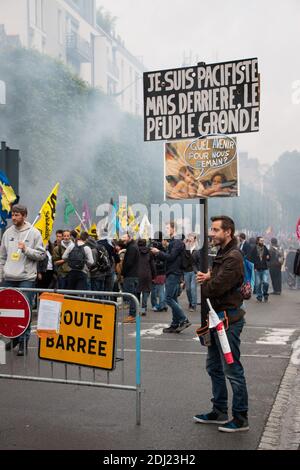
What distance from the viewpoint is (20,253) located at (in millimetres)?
8273

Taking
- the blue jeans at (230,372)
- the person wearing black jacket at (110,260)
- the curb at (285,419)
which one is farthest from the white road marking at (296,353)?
the person wearing black jacket at (110,260)

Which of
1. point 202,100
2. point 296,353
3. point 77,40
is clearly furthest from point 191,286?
point 77,40

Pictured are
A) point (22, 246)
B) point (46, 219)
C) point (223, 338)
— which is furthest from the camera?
point (46, 219)

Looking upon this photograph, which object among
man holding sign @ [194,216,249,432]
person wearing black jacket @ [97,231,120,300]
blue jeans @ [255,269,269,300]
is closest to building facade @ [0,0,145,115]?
blue jeans @ [255,269,269,300]

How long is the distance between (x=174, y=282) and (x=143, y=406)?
191 inches

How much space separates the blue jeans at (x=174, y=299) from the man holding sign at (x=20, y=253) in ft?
8.92

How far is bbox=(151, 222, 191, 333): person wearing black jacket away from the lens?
34.5 ft

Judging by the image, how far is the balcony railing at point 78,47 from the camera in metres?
45.9

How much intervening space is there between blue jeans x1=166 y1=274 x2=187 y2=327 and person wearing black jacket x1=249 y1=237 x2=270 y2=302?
6396mm

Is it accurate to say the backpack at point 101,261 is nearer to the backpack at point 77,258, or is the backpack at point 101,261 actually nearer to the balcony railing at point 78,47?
the backpack at point 77,258

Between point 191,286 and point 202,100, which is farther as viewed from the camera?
point 191,286

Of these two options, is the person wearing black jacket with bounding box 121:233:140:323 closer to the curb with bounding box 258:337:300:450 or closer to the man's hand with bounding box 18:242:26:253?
the man's hand with bounding box 18:242:26:253

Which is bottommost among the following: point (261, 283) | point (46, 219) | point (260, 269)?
point (261, 283)

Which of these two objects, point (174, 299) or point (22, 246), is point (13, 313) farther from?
point (174, 299)
